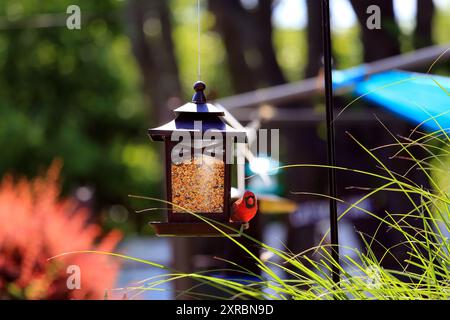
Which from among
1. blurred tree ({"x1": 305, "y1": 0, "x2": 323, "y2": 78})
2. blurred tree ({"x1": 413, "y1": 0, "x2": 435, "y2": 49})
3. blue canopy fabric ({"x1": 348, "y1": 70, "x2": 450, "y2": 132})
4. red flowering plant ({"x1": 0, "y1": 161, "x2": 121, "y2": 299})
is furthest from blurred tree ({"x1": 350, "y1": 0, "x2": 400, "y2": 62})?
red flowering plant ({"x1": 0, "y1": 161, "x2": 121, "y2": 299})

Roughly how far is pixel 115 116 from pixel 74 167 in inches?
122

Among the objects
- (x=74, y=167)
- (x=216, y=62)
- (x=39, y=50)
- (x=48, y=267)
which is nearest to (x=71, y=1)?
(x=39, y=50)

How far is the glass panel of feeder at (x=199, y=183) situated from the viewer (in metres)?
3.76

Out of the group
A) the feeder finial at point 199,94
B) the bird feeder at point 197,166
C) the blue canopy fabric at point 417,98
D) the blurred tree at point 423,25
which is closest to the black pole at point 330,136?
the bird feeder at point 197,166

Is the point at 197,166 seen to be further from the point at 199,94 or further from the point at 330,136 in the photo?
the point at 330,136

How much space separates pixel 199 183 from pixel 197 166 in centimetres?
8

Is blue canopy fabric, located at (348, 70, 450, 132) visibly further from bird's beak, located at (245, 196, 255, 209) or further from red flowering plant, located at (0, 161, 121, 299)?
red flowering plant, located at (0, 161, 121, 299)

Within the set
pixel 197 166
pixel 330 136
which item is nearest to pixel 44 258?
pixel 197 166

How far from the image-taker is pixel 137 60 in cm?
1553

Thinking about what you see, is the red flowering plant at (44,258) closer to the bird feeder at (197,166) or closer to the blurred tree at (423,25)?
the bird feeder at (197,166)

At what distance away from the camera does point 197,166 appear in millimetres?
3826

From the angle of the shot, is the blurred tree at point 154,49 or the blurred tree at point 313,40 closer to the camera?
the blurred tree at point 313,40
